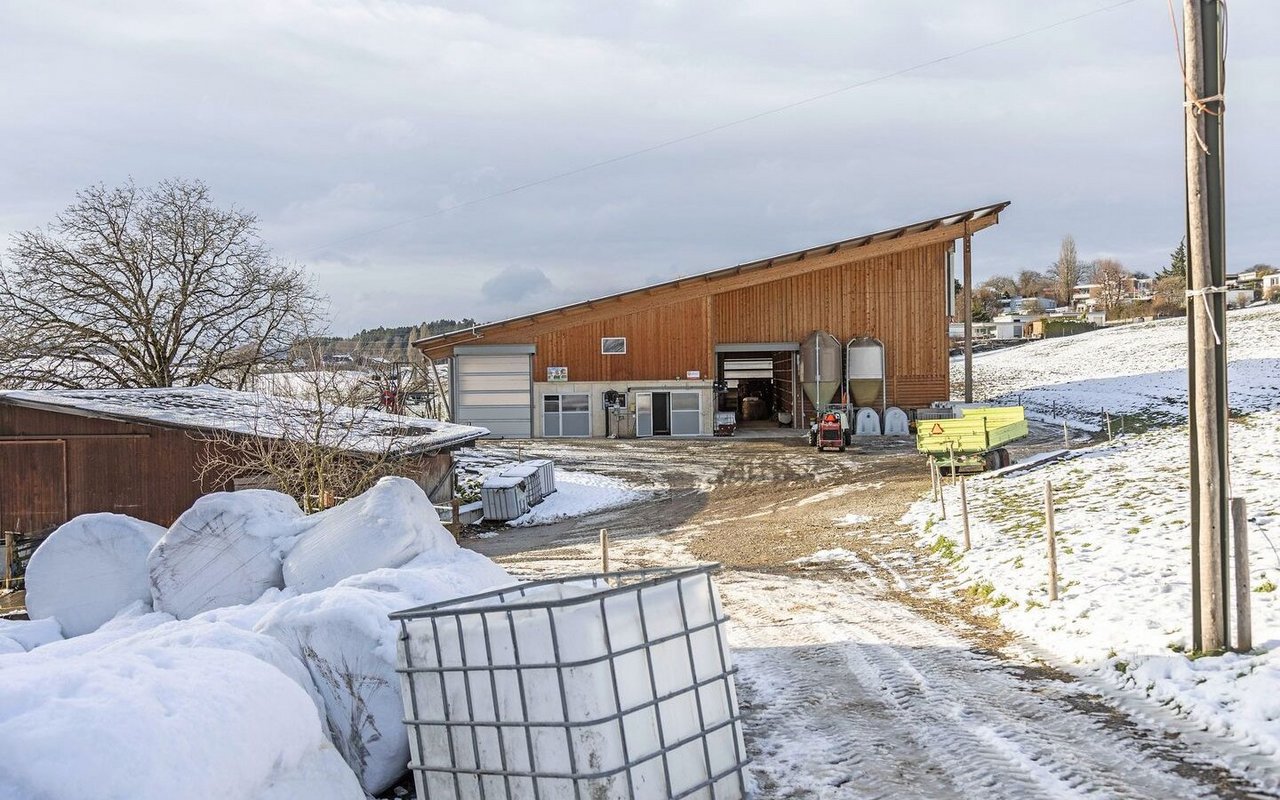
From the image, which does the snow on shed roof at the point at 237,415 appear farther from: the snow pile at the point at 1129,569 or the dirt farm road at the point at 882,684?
the snow pile at the point at 1129,569

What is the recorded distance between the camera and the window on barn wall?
39.8 m

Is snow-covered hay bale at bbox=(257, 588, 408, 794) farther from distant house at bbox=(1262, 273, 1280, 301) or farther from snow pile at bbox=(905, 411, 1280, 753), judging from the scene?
distant house at bbox=(1262, 273, 1280, 301)

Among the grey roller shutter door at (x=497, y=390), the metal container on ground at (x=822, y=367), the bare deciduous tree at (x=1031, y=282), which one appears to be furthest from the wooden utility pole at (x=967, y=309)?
the bare deciduous tree at (x=1031, y=282)

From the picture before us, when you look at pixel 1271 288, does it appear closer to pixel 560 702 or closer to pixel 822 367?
pixel 822 367

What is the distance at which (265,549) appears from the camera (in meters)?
9.32

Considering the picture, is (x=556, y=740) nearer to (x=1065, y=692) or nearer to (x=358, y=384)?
(x=1065, y=692)

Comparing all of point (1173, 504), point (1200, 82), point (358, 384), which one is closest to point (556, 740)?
point (1200, 82)

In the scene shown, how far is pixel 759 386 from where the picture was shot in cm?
4966

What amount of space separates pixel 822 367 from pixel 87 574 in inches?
1305

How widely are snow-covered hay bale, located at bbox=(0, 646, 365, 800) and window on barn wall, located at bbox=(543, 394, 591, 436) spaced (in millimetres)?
34230

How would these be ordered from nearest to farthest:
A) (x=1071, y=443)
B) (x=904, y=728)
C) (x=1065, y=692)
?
(x=904, y=728) < (x=1065, y=692) < (x=1071, y=443)

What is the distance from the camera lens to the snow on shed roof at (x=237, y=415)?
19562 millimetres

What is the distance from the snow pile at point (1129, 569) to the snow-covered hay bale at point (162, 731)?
5.92 m

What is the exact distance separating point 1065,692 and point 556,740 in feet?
15.8
